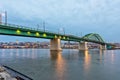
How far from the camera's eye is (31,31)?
92.2 meters

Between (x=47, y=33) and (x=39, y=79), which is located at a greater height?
(x=47, y=33)

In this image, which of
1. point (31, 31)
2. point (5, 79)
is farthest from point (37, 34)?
point (5, 79)

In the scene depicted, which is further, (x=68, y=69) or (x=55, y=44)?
(x=55, y=44)

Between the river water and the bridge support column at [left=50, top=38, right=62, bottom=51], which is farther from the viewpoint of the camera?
the bridge support column at [left=50, top=38, right=62, bottom=51]

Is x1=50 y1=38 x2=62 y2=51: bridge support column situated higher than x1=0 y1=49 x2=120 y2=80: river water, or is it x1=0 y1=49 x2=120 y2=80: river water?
x1=50 y1=38 x2=62 y2=51: bridge support column

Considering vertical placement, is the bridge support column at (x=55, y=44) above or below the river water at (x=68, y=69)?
above

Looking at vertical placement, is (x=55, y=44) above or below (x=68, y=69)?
above

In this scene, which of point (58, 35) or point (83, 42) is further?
point (83, 42)

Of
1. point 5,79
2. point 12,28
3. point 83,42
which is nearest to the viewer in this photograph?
point 5,79

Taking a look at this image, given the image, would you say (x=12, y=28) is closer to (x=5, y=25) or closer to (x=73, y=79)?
(x=5, y=25)

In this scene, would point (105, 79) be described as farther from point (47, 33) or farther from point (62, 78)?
point (47, 33)

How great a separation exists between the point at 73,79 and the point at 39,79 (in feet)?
14.8

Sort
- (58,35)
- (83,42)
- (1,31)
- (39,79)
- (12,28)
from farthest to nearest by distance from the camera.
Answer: (83,42)
(58,35)
(12,28)
(1,31)
(39,79)

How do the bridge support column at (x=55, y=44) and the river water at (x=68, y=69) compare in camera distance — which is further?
the bridge support column at (x=55, y=44)
